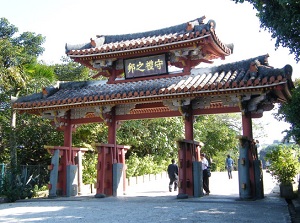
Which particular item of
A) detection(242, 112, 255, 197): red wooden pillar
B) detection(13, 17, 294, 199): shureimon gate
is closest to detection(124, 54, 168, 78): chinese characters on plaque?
detection(13, 17, 294, 199): shureimon gate

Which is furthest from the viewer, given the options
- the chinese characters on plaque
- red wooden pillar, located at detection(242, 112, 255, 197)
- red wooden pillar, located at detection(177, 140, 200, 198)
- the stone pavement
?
the chinese characters on plaque

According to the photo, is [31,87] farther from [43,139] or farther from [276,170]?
[276,170]

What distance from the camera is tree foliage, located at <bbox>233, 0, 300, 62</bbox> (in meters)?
6.95

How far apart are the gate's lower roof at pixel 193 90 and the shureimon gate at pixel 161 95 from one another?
24 mm

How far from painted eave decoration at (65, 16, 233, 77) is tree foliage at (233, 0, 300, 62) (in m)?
4.89

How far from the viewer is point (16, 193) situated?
13648 millimetres

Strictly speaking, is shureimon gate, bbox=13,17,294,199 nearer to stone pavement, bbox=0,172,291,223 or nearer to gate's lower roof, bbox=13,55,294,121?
gate's lower roof, bbox=13,55,294,121

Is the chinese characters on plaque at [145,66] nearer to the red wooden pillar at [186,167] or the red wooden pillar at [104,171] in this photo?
the red wooden pillar at [104,171]

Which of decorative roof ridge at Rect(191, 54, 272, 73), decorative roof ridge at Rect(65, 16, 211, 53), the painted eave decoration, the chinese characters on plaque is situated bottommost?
decorative roof ridge at Rect(191, 54, 272, 73)

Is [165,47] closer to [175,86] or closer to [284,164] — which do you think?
[175,86]

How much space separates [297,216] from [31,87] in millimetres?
13200

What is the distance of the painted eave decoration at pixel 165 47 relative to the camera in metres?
12.8

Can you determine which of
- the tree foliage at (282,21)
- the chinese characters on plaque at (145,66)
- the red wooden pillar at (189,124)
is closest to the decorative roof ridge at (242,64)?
the chinese characters on plaque at (145,66)

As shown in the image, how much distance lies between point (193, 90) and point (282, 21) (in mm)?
4697
